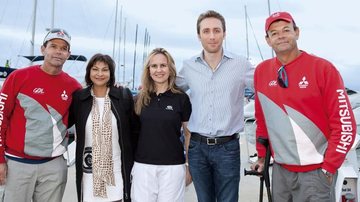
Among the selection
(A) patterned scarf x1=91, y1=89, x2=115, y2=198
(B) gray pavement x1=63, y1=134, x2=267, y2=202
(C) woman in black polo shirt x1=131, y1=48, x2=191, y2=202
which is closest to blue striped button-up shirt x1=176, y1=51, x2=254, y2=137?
(C) woman in black polo shirt x1=131, y1=48, x2=191, y2=202

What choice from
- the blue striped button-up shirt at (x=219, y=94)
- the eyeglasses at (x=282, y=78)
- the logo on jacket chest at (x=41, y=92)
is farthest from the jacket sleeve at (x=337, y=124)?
the logo on jacket chest at (x=41, y=92)

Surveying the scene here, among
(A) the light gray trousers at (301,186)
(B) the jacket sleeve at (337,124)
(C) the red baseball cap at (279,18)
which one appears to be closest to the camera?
(B) the jacket sleeve at (337,124)

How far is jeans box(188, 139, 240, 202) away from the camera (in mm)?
3219

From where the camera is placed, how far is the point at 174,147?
10.5 ft

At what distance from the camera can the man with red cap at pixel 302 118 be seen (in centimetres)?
258

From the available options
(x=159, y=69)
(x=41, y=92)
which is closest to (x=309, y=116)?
(x=159, y=69)

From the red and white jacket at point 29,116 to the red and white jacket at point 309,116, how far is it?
77.0 inches

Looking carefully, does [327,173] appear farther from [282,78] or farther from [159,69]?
[159,69]

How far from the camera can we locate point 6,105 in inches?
128

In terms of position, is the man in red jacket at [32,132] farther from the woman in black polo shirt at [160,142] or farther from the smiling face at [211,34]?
the smiling face at [211,34]

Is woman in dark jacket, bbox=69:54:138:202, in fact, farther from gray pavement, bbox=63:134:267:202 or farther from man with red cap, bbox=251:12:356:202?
gray pavement, bbox=63:134:267:202

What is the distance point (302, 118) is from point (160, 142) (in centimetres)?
122

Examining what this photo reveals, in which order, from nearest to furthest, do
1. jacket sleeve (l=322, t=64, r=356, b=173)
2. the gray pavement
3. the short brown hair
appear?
jacket sleeve (l=322, t=64, r=356, b=173), the short brown hair, the gray pavement

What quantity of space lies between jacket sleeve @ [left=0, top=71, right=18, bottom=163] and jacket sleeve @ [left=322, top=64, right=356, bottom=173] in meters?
2.68
